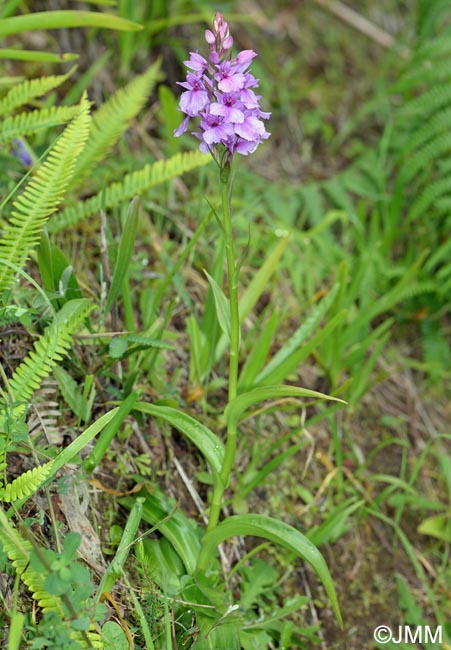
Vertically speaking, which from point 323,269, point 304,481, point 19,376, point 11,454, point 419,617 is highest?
point 323,269

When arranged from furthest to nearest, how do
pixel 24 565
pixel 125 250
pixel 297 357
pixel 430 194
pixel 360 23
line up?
pixel 360 23, pixel 430 194, pixel 297 357, pixel 125 250, pixel 24 565

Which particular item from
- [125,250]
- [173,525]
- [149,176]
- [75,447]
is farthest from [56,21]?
[173,525]

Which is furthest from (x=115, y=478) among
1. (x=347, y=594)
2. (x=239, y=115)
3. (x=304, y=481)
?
(x=239, y=115)

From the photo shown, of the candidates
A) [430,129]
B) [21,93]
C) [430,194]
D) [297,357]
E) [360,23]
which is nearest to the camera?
[297,357]

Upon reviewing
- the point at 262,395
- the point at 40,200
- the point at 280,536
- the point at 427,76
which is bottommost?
the point at 280,536

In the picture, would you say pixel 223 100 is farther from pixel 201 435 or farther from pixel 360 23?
pixel 360 23

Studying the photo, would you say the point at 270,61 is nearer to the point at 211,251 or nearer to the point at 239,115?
the point at 211,251

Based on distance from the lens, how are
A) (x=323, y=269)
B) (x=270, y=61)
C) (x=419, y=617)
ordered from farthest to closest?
(x=270, y=61) < (x=323, y=269) < (x=419, y=617)

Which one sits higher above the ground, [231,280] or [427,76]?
[427,76]
